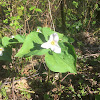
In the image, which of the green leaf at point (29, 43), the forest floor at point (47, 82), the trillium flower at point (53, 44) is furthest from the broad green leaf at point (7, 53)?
the trillium flower at point (53, 44)

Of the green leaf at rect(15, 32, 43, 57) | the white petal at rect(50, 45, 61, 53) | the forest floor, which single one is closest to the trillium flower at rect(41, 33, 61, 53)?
the white petal at rect(50, 45, 61, 53)

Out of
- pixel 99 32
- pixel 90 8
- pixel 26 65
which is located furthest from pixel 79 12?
pixel 26 65

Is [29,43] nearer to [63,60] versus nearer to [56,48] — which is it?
[56,48]

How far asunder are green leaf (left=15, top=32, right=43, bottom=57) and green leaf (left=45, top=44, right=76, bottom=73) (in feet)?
0.70

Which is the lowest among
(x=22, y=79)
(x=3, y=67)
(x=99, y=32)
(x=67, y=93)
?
(x=67, y=93)

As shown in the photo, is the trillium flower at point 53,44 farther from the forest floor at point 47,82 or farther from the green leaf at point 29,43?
the forest floor at point 47,82

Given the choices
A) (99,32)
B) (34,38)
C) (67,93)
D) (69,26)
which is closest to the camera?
(34,38)

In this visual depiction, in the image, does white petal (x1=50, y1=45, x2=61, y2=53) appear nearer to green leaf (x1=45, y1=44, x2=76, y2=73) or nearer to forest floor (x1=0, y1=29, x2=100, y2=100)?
green leaf (x1=45, y1=44, x2=76, y2=73)

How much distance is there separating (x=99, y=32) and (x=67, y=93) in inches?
74.9

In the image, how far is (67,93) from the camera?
5.32 ft

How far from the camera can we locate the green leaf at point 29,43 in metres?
1.15

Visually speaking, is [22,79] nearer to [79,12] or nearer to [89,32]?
[89,32]

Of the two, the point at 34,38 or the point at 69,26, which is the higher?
the point at 69,26

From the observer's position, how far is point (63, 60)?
1193 millimetres
